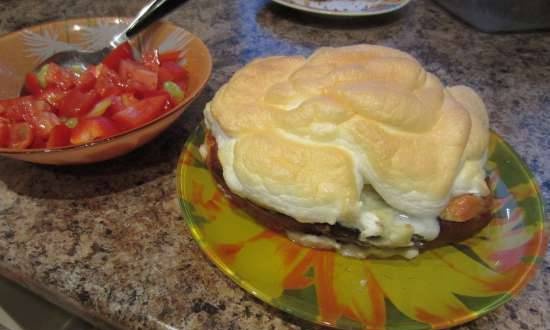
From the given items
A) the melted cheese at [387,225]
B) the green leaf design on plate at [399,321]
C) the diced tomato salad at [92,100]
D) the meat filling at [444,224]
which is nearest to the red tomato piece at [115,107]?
the diced tomato salad at [92,100]

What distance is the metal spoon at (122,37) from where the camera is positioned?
113cm

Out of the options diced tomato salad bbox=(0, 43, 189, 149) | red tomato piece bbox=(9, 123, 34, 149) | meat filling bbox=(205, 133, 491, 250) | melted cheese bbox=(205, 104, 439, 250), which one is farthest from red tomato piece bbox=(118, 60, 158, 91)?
melted cheese bbox=(205, 104, 439, 250)

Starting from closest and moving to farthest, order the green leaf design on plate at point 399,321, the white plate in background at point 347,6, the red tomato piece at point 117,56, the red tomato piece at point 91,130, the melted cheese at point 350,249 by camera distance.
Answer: the green leaf design on plate at point 399,321, the melted cheese at point 350,249, the red tomato piece at point 91,130, the red tomato piece at point 117,56, the white plate in background at point 347,6

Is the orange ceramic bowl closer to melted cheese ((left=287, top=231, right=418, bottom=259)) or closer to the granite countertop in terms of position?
the granite countertop

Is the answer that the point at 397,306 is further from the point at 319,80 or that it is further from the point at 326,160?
the point at 319,80

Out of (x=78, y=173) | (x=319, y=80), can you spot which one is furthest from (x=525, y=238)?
(x=78, y=173)

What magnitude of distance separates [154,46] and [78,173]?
15.5 inches

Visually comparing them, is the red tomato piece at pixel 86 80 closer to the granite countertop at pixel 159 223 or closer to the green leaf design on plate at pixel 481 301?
the granite countertop at pixel 159 223

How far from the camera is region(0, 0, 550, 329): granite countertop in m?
0.73

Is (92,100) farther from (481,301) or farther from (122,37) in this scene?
(481,301)

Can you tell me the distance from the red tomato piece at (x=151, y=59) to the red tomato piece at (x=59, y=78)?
6.2 inches

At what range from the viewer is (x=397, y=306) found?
0.66m

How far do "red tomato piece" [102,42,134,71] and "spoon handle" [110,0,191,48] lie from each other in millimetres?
23

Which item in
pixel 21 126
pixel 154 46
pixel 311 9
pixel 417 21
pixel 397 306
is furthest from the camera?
pixel 417 21
